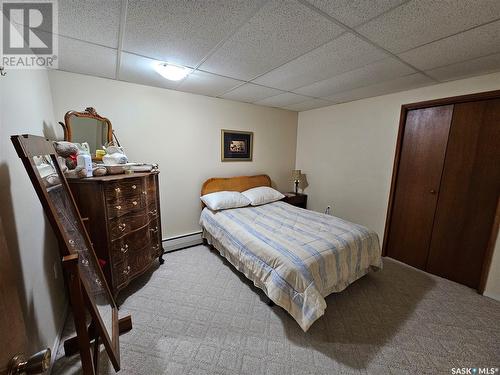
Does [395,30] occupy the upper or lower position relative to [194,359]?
upper

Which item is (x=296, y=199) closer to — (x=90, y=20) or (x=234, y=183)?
(x=234, y=183)

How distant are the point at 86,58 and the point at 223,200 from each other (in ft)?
6.62

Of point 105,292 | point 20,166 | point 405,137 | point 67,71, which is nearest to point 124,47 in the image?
point 67,71

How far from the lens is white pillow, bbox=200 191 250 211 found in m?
2.83

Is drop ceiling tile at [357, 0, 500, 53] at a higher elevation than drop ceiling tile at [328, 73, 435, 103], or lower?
lower

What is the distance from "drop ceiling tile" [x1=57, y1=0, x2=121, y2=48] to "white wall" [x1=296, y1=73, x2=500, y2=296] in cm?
301

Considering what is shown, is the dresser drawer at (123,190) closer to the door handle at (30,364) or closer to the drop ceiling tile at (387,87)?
the door handle at (30,364)

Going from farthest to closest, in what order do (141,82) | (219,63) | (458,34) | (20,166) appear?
(141,82)
(219,63)
(458,34)
(20,166)

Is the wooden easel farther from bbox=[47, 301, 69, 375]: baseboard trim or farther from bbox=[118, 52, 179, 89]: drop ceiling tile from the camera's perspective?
bbox=[118, 52, 179, 89]: drop ceiling tile

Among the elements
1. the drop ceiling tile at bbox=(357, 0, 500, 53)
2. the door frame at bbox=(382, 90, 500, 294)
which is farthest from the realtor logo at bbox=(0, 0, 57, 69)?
the door frame at bbox=(382, 90, 500, 294)

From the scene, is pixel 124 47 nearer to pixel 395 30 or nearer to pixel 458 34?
pixel 395 30

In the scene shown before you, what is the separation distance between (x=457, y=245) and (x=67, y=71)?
461 centimetres

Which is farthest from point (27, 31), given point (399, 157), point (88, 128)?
point (399, 157)

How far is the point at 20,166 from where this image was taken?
4.12 ft
